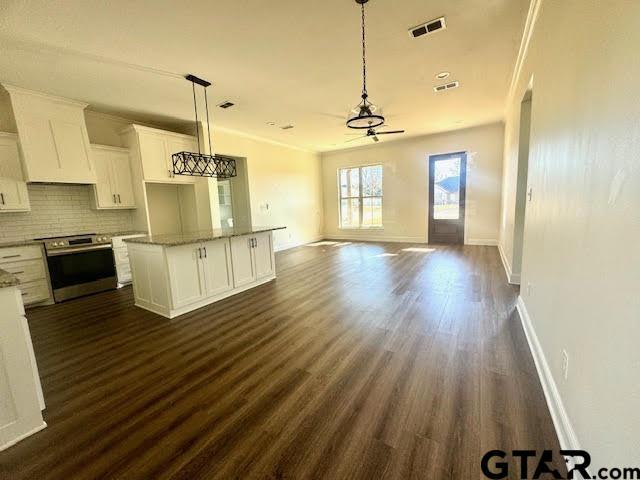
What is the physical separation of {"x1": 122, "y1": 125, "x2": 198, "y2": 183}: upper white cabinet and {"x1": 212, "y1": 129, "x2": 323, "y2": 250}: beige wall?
0.76 m

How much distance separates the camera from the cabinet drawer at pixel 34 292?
3.56 meters

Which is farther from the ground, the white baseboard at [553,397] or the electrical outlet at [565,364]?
the electrical outlet at [565,364]

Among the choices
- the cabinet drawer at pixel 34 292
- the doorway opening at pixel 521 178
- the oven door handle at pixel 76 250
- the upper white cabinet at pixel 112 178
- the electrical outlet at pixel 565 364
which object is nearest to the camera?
the electrical outlet at pixel 565 364

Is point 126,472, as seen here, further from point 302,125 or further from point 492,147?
point 492,147

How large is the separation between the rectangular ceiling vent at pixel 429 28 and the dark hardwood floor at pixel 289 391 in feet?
9.51

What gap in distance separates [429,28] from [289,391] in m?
3.47

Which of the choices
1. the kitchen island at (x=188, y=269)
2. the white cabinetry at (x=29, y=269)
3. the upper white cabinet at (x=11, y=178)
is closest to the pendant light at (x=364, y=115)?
the kitchen island at (x=188, y=269)

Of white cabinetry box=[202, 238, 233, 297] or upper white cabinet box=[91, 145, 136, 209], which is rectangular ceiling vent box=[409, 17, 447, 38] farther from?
upper white cabinet box=[91, 145, 136, 209]

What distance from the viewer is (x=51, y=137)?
376 cm

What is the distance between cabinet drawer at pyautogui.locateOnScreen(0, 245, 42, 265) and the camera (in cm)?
338

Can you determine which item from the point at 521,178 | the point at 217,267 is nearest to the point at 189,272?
the point at 217,267

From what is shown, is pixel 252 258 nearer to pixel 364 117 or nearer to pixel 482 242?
pixel 364 117

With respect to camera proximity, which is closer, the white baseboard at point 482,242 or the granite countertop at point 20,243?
the granite countertop at point 20,243

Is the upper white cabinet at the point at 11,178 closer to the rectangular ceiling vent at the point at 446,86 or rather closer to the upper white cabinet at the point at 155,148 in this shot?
the upper white cabinet at the point at 155,148
